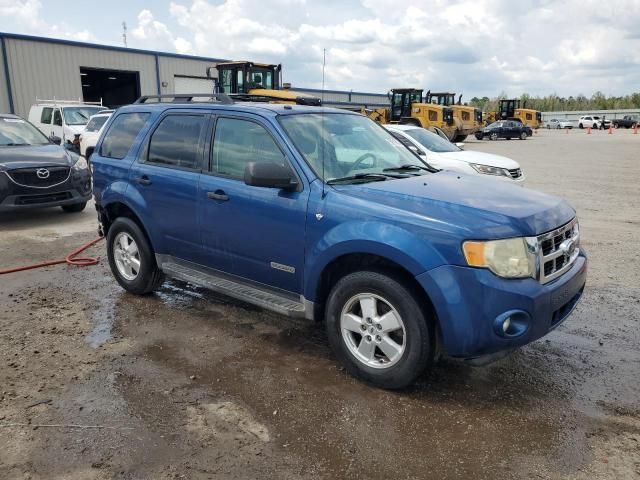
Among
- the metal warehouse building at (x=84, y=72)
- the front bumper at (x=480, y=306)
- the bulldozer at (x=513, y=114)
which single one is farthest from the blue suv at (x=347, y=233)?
the bulldozer at (x=513, y=114)

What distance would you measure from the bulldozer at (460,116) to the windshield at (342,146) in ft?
91.6

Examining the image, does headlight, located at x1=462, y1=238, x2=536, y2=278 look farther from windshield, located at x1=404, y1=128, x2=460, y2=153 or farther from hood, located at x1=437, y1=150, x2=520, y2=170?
windshield, located at x1=404, y1=128, x2=460, y2=153

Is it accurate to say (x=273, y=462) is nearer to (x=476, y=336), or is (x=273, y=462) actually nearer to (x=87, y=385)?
(x=476, y=336)

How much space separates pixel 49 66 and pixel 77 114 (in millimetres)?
12446

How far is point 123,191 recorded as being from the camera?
5.23 metres

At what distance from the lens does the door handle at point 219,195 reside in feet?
14.2

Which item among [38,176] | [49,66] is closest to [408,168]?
[38,176]

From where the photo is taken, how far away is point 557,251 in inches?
139

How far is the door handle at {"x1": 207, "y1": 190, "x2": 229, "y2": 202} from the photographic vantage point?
14.2 feet

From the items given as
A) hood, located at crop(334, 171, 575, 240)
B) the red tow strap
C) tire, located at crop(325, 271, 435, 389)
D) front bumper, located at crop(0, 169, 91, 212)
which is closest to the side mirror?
hood, located at crop(334, 171, 575, 240)

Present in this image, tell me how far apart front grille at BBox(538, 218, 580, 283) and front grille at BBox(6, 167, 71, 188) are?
812cm

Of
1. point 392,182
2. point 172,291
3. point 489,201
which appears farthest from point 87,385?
point 489,201

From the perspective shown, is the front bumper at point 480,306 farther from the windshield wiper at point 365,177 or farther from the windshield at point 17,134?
the windshield at point 17,134

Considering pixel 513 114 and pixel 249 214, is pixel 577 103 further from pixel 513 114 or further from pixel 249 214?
pixel 249 214
